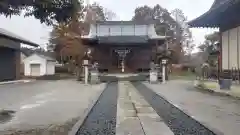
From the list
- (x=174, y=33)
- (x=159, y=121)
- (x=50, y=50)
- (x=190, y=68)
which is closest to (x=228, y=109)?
(x=159, y=121)

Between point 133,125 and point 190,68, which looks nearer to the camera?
point 133,125

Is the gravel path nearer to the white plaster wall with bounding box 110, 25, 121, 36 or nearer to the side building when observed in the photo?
the side building

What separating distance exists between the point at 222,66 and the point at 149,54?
13.1 metres

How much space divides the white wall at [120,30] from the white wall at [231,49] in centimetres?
1560

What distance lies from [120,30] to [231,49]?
18910 millimetres

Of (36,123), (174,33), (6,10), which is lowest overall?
(36,123)

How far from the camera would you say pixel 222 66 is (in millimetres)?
25719

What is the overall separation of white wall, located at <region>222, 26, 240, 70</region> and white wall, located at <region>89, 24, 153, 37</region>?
15604 mm

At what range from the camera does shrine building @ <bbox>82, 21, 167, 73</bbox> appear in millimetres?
36750

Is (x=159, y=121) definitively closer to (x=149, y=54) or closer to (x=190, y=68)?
(x=149, y=54)

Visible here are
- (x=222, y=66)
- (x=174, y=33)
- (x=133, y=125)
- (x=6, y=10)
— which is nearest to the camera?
(x=6, y=10)

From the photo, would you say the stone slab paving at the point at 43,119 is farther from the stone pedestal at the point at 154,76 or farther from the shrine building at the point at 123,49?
the shrine building at the point at 123,49

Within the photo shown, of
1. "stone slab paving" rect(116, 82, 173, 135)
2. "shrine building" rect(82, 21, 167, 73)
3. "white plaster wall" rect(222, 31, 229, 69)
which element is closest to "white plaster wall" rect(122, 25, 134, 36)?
"shrine building" rect(82, 21, 167, 73)

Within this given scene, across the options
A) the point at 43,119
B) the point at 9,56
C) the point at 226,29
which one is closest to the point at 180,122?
the point at 43,119
